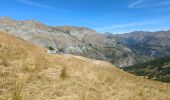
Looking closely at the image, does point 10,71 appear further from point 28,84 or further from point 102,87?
point 102,87

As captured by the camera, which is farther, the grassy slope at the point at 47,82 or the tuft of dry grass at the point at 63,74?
the tuft of dry grass at the point at 63,74

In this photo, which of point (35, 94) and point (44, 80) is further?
point (44, 80)

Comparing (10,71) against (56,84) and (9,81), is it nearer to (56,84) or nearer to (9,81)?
(9,81)

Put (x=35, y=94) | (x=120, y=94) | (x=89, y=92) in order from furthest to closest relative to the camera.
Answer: (x=120, y=94), (x=89, y=92), (x=35, y=94)

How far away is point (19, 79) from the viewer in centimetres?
988

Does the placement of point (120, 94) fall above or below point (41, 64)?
below

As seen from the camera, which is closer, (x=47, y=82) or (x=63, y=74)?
(x=47, y=82)

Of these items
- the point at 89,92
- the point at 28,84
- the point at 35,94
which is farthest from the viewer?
the point at 89,92

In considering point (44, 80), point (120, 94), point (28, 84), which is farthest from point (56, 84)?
point (120, 94)

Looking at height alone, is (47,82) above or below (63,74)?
below

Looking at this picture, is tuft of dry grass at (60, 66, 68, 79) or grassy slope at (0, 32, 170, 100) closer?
grassy slope at (0, 32, 170, 100)

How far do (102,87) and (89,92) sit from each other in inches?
60.6

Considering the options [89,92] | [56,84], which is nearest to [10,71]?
[56,84]

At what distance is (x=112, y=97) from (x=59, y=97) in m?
2.45
